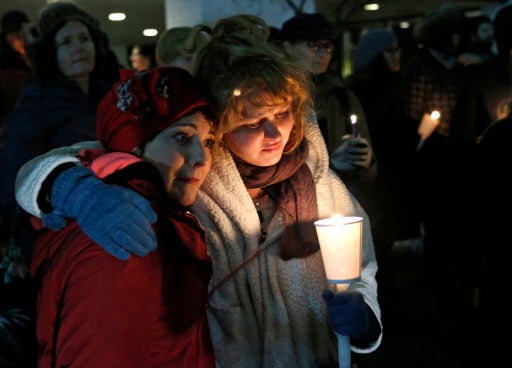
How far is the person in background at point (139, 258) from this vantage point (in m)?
1.89

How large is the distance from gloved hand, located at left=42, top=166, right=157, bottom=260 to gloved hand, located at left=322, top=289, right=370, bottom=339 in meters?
0.57

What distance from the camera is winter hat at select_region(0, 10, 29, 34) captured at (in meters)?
5.47

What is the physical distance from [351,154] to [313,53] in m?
0.93

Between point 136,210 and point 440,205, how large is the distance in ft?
14.1

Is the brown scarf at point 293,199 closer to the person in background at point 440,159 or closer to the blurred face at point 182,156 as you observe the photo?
the blurred face at point 182,156

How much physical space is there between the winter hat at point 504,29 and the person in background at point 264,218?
2920 mm

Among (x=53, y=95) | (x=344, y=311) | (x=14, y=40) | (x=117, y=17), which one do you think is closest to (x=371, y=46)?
(x=117, y=17)

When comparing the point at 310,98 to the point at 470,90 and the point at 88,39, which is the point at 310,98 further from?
the point at 470,90

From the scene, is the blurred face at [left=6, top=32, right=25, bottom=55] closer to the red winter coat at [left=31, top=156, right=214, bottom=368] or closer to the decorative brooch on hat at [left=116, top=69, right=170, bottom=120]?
the decorative brooch on hat at [left=116, top=69, right=170, bottom=120]

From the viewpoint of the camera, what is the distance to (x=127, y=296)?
192cm

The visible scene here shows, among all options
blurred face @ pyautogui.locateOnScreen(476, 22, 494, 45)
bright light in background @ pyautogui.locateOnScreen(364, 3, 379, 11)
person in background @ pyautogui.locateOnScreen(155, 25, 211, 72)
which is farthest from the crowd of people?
bright light in background @ pyautogui.locateOnScreen(364, 3, 379, 11)

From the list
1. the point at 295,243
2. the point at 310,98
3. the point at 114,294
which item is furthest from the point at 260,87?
the point at 114,294

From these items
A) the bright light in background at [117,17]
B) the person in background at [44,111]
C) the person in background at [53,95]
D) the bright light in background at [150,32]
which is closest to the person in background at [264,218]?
the person in background at [44,111]

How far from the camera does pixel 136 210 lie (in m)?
1.88
